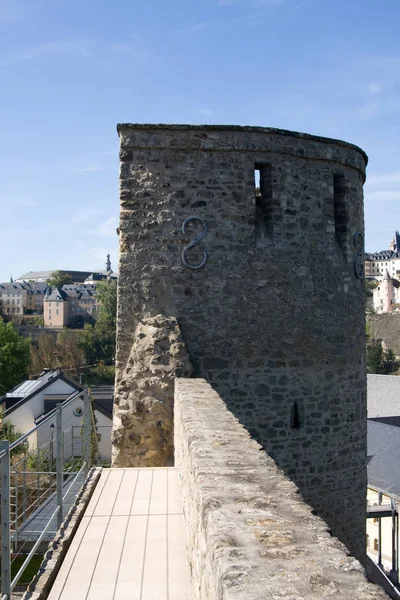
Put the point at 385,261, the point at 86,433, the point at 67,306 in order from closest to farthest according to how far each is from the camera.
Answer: the point at 86,433 < the point at 67,306 < the point at 385,261

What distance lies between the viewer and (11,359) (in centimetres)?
4769

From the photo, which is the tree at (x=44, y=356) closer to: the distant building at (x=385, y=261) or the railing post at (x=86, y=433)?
the railing post at (x=86, y=433)

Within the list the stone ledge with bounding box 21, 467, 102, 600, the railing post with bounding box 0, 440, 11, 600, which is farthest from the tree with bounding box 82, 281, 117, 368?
the railing post with bounding box 0, 440, 11, 600

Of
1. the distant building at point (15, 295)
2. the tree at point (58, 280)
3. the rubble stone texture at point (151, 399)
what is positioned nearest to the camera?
the rubble stone texture at point (151, 399)

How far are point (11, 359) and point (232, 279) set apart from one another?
4304 centimetres

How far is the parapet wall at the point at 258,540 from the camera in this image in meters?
1.85

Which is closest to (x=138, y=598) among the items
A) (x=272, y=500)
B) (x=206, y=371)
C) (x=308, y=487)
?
(x=272, y=500)

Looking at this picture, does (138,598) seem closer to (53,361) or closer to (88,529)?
(88,529)

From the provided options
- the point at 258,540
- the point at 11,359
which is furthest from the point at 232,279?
the point at 11,359

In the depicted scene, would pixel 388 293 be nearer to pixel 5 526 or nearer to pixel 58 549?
pixel 58 549

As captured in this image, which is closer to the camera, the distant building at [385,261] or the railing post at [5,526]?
the railing post at [5,526]

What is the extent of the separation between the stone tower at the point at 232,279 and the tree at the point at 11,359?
4147 centimetres

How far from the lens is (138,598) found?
11.6ft

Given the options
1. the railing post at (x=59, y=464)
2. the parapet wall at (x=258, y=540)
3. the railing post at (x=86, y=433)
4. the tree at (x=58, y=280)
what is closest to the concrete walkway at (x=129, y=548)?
the railing post at (x=59, y=464)
